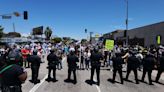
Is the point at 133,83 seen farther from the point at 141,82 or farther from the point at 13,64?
the point at 13,64

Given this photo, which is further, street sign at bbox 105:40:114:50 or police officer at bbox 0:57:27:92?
street sign at bbox 105:40:114:50

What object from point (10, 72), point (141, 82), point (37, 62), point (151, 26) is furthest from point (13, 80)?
point (151, 26)

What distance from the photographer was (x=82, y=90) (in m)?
14.0

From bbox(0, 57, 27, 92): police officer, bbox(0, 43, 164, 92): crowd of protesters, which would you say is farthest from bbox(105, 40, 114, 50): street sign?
bbox(0, 57, 27, 92): police officer

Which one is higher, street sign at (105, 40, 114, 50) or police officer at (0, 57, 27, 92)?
street sign at (105, 40, 114, 50)

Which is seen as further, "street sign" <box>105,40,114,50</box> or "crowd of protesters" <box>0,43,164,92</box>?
"street sign" <box>105,40,114,50</box>

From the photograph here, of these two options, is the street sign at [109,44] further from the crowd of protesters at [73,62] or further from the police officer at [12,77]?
the police officer at [12,77]

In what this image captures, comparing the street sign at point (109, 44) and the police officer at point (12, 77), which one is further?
the street sign at point (109, 44)

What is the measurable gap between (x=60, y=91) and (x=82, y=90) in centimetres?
103

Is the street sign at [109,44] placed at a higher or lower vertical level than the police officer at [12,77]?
higher

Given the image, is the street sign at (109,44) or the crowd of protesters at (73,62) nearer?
the crowd of protesters at (73,62)

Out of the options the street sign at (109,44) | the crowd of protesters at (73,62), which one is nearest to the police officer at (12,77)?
the crowd of protesters at (73,62)

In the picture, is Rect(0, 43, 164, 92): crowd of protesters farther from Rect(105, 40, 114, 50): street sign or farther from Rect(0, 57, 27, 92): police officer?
Rect(105, 40, 114, 50): street sign

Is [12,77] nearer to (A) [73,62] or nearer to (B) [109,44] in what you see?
(A) [73,62]
